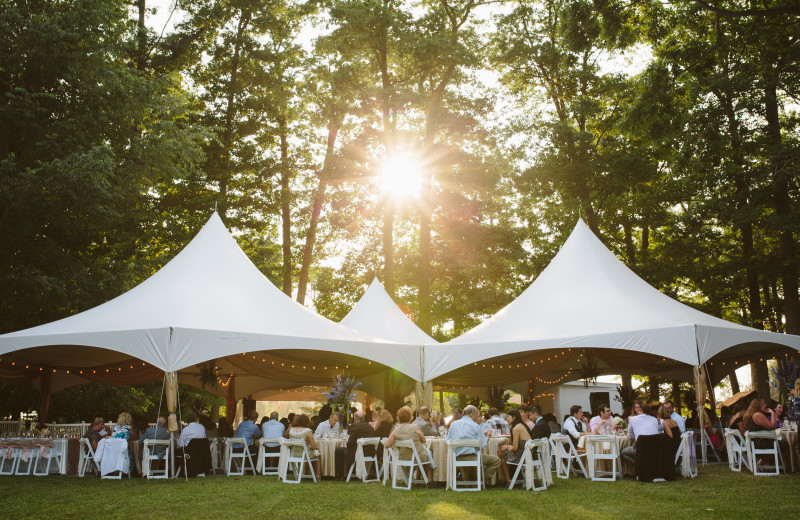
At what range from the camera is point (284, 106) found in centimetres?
2053

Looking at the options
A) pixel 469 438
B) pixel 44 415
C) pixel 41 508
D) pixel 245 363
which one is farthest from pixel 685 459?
pixel 44 415

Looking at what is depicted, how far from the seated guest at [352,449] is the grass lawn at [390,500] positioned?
474 millimetres

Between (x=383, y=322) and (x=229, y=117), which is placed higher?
(x=229, y=117)

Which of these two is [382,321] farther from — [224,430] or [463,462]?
[463,462]

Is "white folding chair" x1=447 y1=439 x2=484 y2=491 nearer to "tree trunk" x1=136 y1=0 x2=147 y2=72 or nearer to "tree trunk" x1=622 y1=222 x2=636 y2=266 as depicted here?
"tree trunk" x1=622 y1=222 x2=636 y2=266

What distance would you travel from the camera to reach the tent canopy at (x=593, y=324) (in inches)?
380

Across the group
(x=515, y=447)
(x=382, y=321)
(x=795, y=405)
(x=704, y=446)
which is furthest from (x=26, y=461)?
(x=795, y=405)

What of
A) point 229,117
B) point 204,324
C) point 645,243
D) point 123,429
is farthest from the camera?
point 645,243

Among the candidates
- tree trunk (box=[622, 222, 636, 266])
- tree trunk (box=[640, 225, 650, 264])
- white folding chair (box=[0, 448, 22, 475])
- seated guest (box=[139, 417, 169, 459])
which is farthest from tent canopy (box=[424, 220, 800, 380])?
tree trunk (box=[622, 222, 636, 266])

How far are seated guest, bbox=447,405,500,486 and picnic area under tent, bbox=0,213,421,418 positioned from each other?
10.3ft

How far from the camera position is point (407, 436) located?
7836 mm

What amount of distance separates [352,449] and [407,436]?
1509 mm

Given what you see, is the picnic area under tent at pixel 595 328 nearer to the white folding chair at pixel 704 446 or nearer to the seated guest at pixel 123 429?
the white folding chair at pixel 704 446

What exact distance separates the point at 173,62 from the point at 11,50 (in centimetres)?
523
